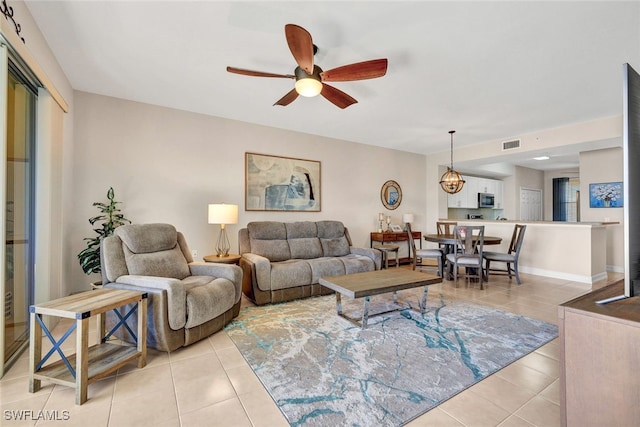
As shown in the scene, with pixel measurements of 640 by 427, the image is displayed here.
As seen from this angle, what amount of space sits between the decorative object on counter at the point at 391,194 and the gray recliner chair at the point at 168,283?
4.01 metres

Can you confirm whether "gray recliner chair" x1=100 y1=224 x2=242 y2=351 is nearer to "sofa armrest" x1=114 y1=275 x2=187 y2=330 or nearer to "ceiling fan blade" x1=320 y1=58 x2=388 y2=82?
"sofa armrest" x1=114 y1=275 x2=187 y2=330

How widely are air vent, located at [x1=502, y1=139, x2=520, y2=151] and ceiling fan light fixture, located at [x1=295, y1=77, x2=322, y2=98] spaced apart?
14.0ft

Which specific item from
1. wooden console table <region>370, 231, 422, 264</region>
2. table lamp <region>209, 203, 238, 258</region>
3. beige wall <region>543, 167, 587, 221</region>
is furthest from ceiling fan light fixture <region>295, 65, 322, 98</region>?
beige wall <region>543, 167, 587, 221</region>

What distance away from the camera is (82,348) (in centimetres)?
162

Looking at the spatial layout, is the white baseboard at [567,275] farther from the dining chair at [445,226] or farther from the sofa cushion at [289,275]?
the sofa cushion at [289,275]

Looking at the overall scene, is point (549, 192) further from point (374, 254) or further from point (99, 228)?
point (99, 228)

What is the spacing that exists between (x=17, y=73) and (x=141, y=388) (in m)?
2.43

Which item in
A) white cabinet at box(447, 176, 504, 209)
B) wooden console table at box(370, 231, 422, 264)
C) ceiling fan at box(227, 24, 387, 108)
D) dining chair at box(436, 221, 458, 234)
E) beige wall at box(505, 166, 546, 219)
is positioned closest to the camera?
ceiling fan at box(227, 24, 387, 108)

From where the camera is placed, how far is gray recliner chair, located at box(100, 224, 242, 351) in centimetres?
215

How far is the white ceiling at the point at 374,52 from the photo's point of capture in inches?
81.1

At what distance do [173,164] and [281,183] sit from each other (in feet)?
5.35

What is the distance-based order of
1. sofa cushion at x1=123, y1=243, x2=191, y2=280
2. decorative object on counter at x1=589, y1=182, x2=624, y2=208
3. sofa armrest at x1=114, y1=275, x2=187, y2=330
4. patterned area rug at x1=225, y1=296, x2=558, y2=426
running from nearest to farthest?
patterned area rug at x1=225, y1=296, x2=558, y2=426
sofa armrest at x1=114, y1=275, x2=187, y2=330
sofa cushion at x1=123, y1=243, x2=191, y2=280
decorative object on counter at x1=589, y1=182, x2=624, y2=208

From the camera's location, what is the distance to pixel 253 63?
2.77 meters

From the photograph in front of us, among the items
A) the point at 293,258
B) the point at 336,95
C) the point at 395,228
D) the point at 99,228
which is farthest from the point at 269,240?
the point at 395,228
